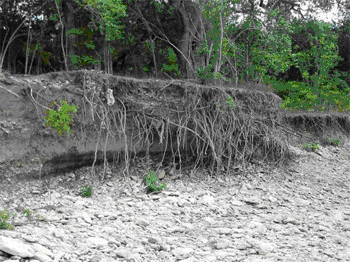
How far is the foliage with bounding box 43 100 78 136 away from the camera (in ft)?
13.4

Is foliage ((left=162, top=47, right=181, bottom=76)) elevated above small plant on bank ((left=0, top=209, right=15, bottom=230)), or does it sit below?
above

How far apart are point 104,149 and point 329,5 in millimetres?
9112

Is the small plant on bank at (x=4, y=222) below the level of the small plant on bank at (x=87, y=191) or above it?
above

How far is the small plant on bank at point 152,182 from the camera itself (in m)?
4.36

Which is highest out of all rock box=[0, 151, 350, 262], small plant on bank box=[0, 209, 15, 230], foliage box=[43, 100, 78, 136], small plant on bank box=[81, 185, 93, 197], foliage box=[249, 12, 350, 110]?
foliage box=[249, 12, 350, 110]

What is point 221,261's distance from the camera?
2639 mm

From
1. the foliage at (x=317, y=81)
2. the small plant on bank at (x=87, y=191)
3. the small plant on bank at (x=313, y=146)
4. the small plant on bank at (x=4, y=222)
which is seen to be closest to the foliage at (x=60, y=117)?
the small plant on bank at (x=87, y=191)

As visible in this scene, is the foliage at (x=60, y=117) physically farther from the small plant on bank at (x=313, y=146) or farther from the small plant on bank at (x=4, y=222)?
the small plant on bank at (x=313, y=146)

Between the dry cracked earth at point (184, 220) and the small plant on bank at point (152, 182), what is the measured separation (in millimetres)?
114

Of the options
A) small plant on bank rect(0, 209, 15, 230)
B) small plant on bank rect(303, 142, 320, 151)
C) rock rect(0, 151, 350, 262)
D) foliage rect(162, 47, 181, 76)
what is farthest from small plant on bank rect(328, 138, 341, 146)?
small plant on bank rect(0, 209, 15, 230)

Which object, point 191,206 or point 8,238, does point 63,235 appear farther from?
point 191,206

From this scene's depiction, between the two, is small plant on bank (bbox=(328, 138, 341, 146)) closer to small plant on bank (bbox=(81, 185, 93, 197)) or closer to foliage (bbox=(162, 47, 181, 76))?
foliage (bbox=(162, 47, 181, 76))

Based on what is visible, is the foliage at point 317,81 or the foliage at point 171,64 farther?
the foliage at point 317,81

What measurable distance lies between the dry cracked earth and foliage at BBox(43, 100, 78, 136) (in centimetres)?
72
